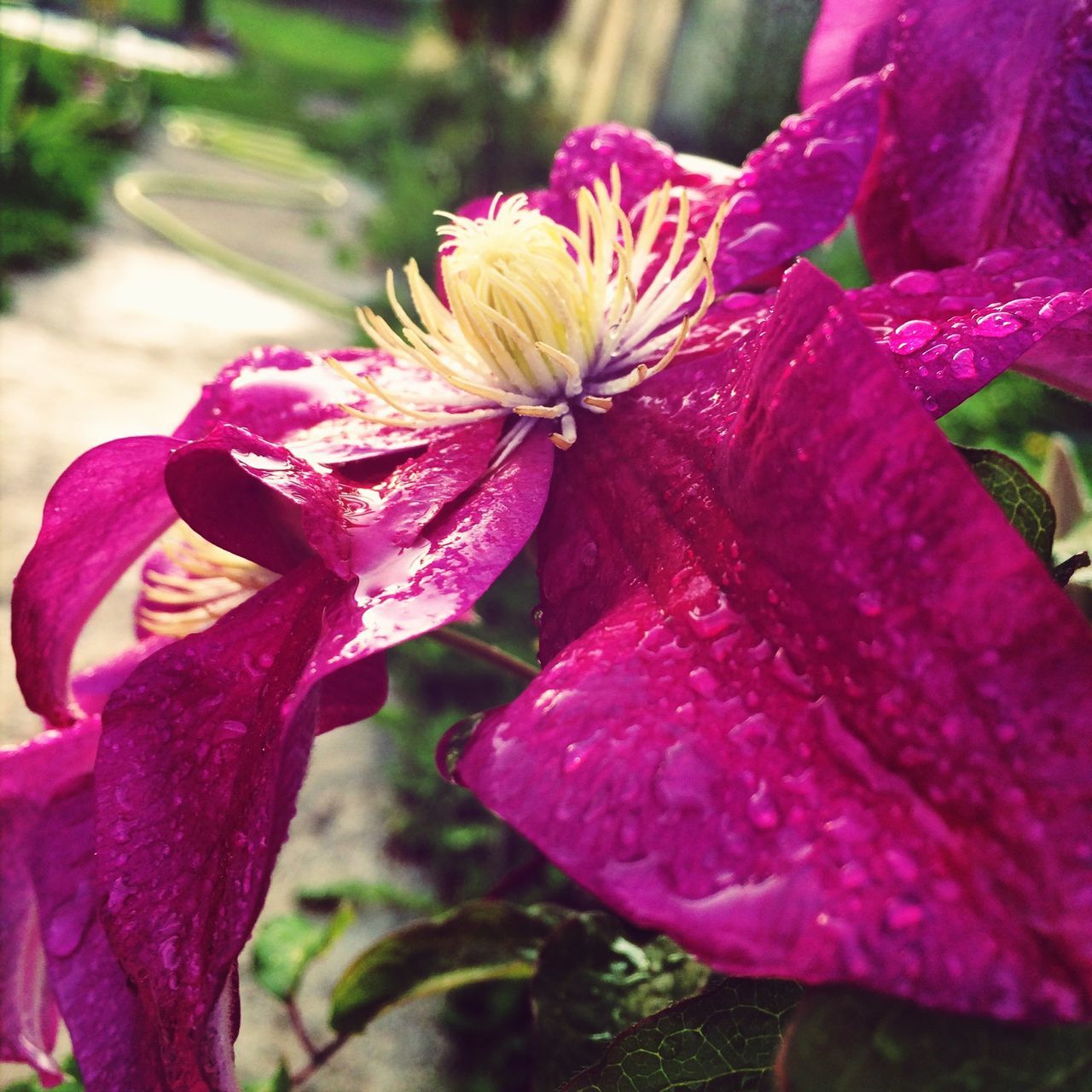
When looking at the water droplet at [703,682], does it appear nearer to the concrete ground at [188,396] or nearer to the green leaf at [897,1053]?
the green leaf at [897,1053]

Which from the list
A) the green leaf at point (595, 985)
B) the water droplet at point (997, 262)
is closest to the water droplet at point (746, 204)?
the water droplet at point (997, 262)

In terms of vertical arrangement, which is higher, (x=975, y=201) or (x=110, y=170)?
(x=975, y=201)

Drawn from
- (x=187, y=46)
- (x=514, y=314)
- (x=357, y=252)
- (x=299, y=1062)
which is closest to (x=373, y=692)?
(x=514, y=314)

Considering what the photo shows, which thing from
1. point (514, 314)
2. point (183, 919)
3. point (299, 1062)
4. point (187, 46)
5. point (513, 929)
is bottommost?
point (187, 46)

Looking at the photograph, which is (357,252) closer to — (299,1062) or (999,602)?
(299,1062)

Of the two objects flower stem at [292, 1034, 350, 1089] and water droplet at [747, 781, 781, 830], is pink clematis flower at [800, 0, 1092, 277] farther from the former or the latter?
flower stem at [292, 1034, 350, 1089]

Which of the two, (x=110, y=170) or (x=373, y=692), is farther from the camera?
(x=110, y=170)

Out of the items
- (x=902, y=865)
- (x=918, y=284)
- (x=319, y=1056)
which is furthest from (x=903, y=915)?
(x=319, y=1056)
